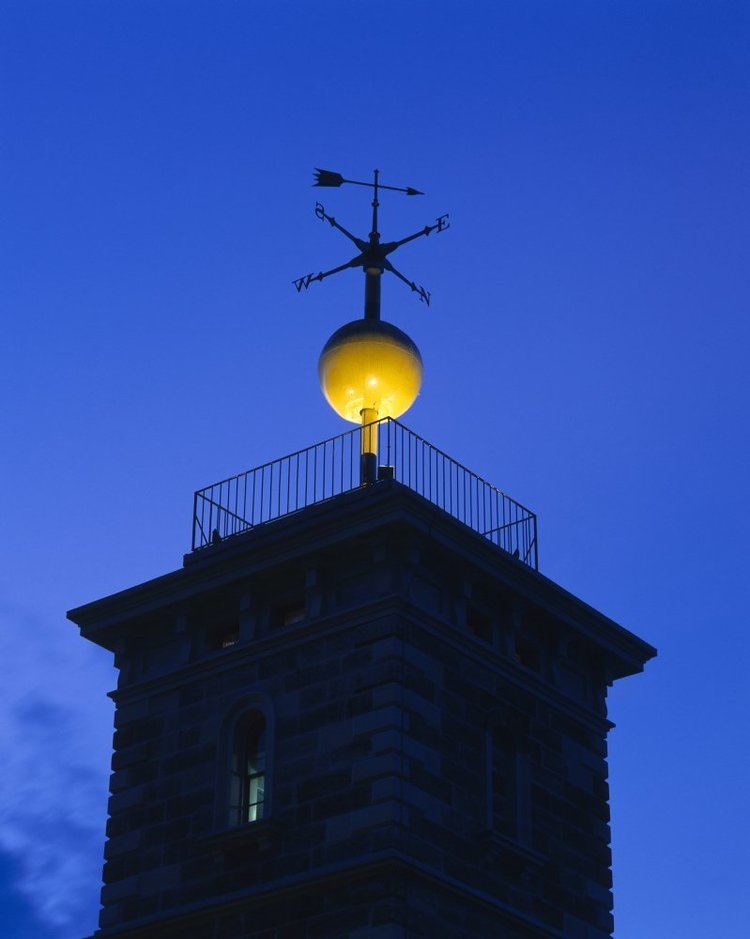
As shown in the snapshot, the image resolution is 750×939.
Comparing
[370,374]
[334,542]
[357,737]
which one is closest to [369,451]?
[370,374]

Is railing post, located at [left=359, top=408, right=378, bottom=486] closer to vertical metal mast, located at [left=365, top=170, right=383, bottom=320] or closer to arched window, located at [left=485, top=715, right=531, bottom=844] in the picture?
vertical metal mast, located at [left=365, top=170, right=383, bottom=320]

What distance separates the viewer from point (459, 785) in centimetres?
3422

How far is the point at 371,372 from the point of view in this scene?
122 feet

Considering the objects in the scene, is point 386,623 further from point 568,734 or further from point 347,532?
→ point 568,734

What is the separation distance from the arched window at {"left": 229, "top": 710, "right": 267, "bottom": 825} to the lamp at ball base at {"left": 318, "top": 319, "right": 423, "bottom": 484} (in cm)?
487

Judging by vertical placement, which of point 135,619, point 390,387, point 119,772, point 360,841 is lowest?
point 360,841

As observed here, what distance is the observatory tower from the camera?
109 feet

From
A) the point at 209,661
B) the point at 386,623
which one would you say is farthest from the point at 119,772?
the point at 386,623

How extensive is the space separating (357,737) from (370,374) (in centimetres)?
647

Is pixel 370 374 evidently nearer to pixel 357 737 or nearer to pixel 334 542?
pixel 334 542

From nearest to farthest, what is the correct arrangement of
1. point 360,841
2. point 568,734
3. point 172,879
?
point 360,841 → point 172,879 → point 568,734

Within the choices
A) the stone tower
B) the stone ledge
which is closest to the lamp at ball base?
the stone tower

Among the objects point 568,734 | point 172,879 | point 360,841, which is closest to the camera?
point 360,841

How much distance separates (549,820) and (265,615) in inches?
214
